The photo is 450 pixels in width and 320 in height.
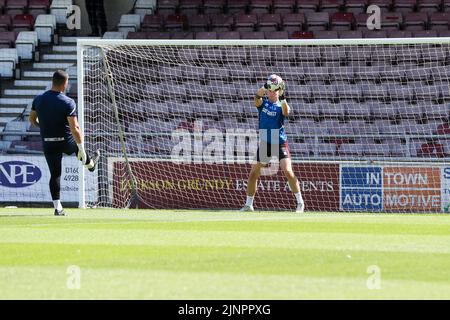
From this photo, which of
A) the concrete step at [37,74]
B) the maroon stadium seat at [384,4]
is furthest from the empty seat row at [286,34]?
the concrete step at [37,74]

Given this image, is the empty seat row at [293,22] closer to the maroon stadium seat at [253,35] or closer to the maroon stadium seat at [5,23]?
the maroon stadium seat at [253,35]

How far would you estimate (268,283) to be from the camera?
24.3 feet

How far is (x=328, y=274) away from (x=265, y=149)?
909 cm

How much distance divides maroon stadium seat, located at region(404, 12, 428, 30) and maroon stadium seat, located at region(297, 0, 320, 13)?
2.64 m

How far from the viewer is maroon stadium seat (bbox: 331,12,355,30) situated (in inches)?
1083

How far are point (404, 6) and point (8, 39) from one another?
1045 cm

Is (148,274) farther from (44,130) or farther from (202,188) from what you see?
(202,188)

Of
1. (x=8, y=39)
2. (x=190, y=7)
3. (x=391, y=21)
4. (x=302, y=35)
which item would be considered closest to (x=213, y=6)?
(x=190, y=7)

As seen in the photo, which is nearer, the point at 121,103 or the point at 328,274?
the point at 328,274

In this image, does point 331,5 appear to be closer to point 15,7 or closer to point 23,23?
point 23,23

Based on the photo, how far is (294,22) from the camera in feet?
90.8

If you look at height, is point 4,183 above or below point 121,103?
below

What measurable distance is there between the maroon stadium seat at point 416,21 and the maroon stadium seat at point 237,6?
4.59 metres
